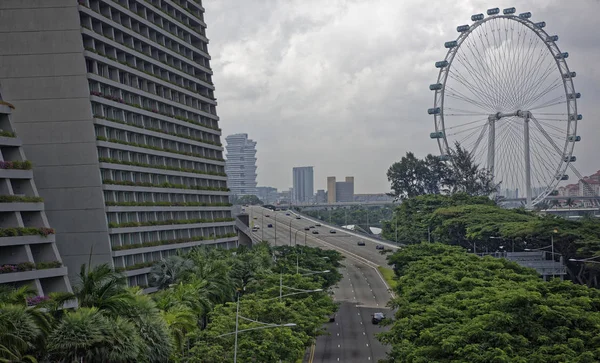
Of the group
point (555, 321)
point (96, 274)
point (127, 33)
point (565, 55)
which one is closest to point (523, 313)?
point (555, 321)

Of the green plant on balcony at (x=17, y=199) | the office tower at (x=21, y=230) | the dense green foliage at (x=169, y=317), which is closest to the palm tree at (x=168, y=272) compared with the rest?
the dense green foliage at (x=169, y=317)

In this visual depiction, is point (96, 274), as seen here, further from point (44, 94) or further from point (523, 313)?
point (44, 94)

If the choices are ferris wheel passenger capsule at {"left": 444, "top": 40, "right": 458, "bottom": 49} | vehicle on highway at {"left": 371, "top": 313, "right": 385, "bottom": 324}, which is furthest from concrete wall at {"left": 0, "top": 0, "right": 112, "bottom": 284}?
ferris wheel passenger capsule at {"left": 444, "top": 40, "right": 458, "bottom": 49}

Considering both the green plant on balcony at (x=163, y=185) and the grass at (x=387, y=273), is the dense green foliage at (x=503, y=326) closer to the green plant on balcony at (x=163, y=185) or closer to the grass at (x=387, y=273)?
the green plant on balcony at (x=163, y=185)

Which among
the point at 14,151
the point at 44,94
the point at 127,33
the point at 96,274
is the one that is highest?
the point at 127,33

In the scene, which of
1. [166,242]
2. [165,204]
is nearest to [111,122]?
[165,204]

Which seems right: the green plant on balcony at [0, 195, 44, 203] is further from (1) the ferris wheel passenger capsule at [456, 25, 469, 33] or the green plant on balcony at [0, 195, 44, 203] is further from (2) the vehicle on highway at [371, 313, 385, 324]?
(1) the ferris wheel passenger capsule at [456, 25, 469, 33]
